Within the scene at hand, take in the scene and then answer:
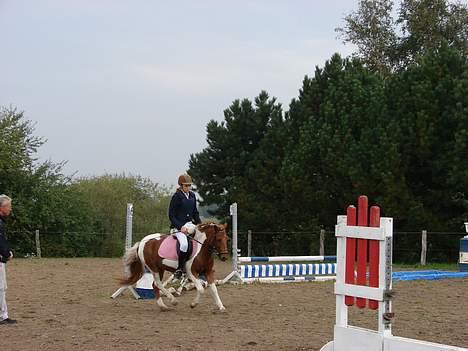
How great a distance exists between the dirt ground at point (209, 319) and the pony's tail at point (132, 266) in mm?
382

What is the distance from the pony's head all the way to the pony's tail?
1.24 metres

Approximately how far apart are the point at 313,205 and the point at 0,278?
764 inches

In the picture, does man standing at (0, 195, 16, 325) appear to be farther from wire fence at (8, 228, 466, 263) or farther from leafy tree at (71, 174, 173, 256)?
leafy tree at (71, 174, 173, 256)

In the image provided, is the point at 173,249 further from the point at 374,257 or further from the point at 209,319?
the point at 374,257

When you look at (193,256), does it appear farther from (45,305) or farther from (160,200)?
(160,200)

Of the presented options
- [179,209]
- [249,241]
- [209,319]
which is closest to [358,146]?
[249,241]

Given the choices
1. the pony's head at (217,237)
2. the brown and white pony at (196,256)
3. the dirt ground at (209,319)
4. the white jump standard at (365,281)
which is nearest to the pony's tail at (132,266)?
the brown and white pony at (196,256)

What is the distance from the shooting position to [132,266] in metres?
10.8

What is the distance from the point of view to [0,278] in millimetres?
8555

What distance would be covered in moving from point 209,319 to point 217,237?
4.34 ft

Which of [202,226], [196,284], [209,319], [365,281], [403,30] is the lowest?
[209,319]

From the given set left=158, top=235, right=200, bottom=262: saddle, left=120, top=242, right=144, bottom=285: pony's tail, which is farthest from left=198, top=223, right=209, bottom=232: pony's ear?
left=120, top=242, right=144, bottom=285: pony's tail

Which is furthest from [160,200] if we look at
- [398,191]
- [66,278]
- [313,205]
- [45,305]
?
[45,305]

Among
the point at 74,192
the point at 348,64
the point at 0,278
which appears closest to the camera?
the point at 0,278
